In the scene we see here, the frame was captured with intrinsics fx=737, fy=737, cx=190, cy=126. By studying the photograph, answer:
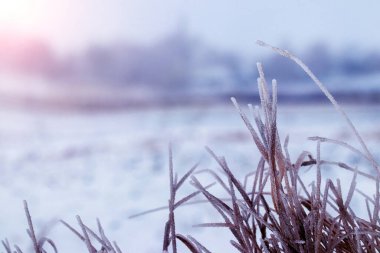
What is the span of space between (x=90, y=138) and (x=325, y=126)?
3212 millimetres

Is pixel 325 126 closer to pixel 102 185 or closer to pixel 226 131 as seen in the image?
pixel 226 131

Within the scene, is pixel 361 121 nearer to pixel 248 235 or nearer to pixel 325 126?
pixel 325 126

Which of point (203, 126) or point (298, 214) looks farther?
point (203, 126)

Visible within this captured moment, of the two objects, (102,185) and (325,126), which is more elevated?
(325,126)

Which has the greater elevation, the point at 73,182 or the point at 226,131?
the point at 226,131

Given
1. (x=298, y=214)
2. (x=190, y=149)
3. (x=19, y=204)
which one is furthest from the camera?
(x=190, y=149)

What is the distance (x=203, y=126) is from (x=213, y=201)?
1026 centimetres

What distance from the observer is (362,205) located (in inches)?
180

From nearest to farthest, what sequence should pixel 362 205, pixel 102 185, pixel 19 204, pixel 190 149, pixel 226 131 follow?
1. pixel 362 205
2. pixel 19 204
3. pixel 102 185
4. pixel 190 149
5. pixel 226 131

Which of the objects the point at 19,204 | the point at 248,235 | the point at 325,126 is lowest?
the point at 19,204

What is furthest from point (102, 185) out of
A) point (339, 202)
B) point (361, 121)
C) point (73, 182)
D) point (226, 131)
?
point (339, 202)

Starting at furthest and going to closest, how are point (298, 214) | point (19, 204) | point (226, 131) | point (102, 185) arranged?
point (226, 131)
point (102, 185)
point (19, 204)
point (298, 214)

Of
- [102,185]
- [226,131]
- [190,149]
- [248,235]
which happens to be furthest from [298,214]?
[226,131]

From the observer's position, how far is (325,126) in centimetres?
982
